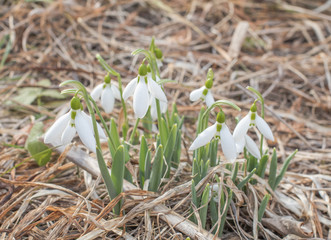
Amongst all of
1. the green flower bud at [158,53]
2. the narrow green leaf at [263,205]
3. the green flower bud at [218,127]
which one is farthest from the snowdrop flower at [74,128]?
the narrow green leaf at [263,205]

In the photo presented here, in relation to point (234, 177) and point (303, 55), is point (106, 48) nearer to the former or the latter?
point (303, 55)

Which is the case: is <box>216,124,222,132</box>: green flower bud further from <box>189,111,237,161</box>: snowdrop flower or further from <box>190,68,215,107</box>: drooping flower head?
<box>190,68,215,107</box>: drooping flower head

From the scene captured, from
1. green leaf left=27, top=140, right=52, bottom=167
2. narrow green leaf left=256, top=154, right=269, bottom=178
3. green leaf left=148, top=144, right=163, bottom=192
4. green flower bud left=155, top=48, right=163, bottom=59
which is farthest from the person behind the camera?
green leaf left=27, top=140, right=52, bottom=167

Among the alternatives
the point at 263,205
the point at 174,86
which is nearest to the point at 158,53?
the point at 263,205

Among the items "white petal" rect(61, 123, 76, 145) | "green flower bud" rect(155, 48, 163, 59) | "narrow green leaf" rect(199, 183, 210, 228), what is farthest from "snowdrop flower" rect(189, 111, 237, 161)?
"green flower bud" rect(155, 48, 163, 59)

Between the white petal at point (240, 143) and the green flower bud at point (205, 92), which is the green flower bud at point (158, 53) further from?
the white petal at point (240, 143)

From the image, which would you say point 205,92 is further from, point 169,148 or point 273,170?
point 273,170

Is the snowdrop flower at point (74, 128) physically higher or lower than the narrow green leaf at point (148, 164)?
higher
